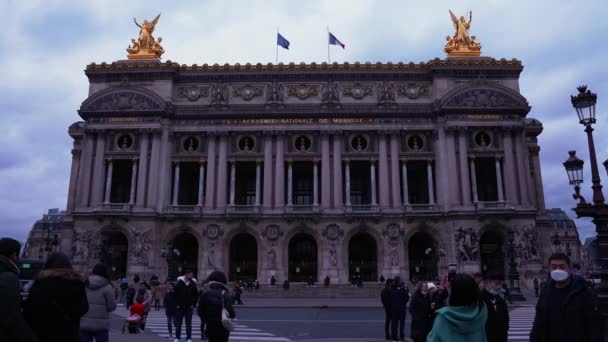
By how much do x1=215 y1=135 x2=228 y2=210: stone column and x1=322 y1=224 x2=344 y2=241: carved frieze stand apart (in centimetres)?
1075

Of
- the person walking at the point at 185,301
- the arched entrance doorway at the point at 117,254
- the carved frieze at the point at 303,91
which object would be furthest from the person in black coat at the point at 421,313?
the arched entrance doorway at the point at 117,254

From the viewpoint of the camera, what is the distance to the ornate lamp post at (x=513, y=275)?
3794 centimetres

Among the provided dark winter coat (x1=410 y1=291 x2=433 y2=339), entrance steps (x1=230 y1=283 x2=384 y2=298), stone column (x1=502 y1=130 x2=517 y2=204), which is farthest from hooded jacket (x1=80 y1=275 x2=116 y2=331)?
stone column (x1=502 y1=130 x2=517 y2=204)

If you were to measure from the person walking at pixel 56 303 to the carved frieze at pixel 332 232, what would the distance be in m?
43.0

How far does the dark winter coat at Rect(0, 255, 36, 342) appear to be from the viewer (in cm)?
500

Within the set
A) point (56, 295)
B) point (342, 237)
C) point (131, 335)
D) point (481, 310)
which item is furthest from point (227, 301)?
point (342, 237)

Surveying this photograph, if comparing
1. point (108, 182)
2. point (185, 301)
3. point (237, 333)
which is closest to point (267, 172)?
point (108, 182)

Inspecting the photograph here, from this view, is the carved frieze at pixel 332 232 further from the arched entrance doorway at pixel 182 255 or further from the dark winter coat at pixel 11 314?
the dark winter coat at pixel 11 314

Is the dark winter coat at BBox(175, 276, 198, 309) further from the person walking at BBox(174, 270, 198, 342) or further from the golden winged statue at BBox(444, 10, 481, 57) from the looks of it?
the golden winged statue at BBox(444, 10, 481, 57)

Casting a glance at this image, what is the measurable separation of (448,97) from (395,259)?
17644 millimetres

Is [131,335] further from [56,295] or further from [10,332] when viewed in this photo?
[10,332]

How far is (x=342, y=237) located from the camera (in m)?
49.1

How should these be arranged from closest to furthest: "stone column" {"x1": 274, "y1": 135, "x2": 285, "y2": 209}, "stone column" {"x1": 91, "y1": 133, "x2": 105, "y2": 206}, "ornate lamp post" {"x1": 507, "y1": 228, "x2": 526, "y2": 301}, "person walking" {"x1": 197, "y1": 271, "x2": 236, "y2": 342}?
"person walking" {"x1": 197, "y1": 271, "x2": 236, "y2": 342} → "ornate lamp post" {"x1": 507, "y1": 228, "x2": 526, "y2": 301} → "stone column" {"x1": 274, "y1": 135, "x2": 285, "y2": 209} → "stone column" {"x1": 91, "y1": 133, "x2": 105, "y2": 206}

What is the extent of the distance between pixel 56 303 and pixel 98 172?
4869cm
